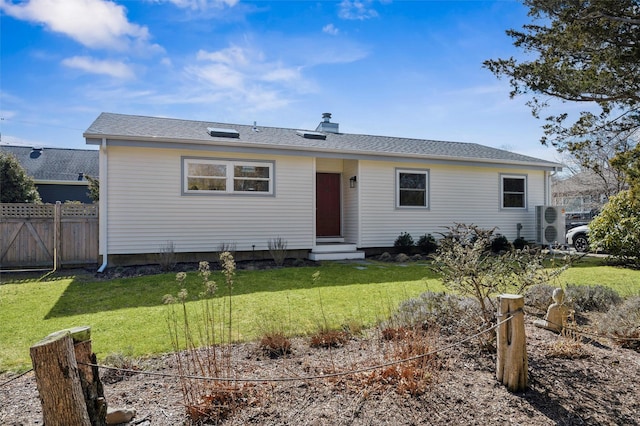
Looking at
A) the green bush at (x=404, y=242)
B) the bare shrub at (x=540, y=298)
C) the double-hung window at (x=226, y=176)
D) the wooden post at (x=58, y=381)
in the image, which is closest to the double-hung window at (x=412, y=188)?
the green bush at (x=404, y=242)

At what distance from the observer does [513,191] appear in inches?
534

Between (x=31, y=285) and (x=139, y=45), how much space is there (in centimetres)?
631

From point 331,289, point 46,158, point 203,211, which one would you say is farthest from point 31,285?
point 46,158

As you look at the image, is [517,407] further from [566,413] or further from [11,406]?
[11,406]

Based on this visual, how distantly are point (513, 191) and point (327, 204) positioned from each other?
6882 mm

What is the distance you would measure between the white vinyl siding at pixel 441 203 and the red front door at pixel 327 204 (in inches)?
50.6

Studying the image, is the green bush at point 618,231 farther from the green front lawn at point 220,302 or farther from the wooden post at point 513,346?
the wooden post at point 513,346

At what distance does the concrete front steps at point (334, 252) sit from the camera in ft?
35.3

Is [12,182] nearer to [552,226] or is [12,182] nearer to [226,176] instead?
[226,176]

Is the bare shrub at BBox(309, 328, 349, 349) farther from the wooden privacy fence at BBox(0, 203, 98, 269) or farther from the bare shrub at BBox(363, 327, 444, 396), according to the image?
the wooden privacy fence at BBox(0, 203, 98, 269)

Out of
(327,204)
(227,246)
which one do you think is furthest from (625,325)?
(327,204)

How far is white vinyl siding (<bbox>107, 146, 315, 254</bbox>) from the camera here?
30.6 ft

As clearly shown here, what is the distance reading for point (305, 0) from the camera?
772cm

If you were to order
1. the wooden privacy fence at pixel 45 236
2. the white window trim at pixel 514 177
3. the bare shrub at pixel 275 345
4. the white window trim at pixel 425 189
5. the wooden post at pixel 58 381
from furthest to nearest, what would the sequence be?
the white window trim at pixel 514 177, the white window trim at pixel 425 189, the wooden privacy fence at pixel 45 236, the bare shrub at pixel 275 345, the wooden post at pixel 58 381
